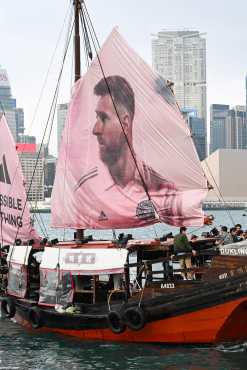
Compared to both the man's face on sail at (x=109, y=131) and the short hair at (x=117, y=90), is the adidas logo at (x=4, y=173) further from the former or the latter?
the short hair at (x=117, y=90)

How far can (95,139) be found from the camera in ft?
80.4

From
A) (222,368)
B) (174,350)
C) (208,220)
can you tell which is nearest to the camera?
(222,368)

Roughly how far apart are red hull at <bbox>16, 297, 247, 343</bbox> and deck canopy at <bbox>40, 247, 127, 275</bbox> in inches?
76.4

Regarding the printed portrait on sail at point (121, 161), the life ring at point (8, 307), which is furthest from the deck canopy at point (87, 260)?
the life ring at point (8, 307)

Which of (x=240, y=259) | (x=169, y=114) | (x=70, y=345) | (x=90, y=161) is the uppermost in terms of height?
(x=169, y=114)

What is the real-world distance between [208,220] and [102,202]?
3462 millimetres

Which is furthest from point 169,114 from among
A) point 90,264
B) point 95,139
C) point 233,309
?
point 233,309

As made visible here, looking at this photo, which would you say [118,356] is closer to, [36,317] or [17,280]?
[36,317]

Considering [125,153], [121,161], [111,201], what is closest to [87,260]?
[111,201]

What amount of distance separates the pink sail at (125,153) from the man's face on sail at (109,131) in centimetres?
3

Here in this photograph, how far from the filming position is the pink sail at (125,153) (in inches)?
941

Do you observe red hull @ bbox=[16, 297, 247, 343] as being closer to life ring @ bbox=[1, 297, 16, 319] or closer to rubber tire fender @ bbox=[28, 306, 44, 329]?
rubber tire fender @ bbox=[28, 306, 44, 329]

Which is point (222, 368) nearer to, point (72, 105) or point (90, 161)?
point (90, 161)

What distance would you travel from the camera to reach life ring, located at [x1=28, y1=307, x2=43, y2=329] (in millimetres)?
23656
